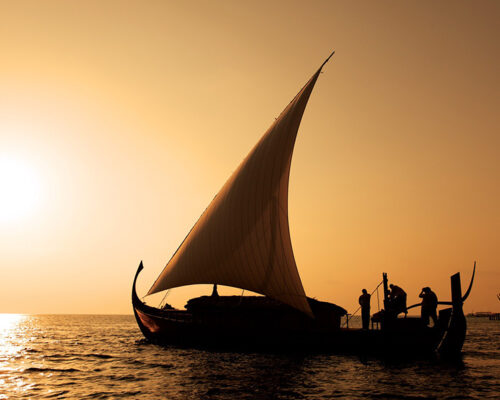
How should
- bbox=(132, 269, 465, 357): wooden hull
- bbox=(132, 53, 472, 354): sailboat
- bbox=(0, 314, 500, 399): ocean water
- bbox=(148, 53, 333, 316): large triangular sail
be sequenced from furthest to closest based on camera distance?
bbox=(132, 269, 465, 357): wooden hull < bbox=(132, 53, 472, 354): sailboat < bbox=(148, 53, 333, 316): large triangular sail < bbox=(0, 314, 500, 399): ocean water

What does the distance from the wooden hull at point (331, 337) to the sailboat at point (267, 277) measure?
46 millimetres

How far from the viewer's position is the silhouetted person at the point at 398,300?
21.2 meters

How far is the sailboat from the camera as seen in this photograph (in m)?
20.5

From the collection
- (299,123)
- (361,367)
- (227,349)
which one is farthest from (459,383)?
(299,123)

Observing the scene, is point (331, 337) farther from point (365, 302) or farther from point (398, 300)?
point (398, 300)

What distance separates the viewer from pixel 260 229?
2052 cm

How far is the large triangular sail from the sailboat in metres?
0.05

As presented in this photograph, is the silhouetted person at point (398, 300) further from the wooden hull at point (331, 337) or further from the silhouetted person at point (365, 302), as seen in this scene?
the silhouetted person at point (365, 302)

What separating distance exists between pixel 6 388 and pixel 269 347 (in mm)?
11698

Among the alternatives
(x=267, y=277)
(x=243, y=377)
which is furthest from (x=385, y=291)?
(x=243, y=377)

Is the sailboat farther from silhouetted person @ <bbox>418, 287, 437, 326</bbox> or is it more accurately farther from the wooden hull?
Answer: silhouetted person @ <bbox>418, 287, 437, 326</bbox>

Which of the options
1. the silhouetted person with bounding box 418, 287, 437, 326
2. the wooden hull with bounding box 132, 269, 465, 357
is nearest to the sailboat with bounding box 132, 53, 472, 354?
the wooden hull with bounding box 132, 269, 465, 357

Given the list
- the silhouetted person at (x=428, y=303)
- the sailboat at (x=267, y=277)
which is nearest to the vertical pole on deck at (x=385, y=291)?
the sailboat at (x=267, y=277)

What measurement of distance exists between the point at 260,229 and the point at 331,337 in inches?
252
